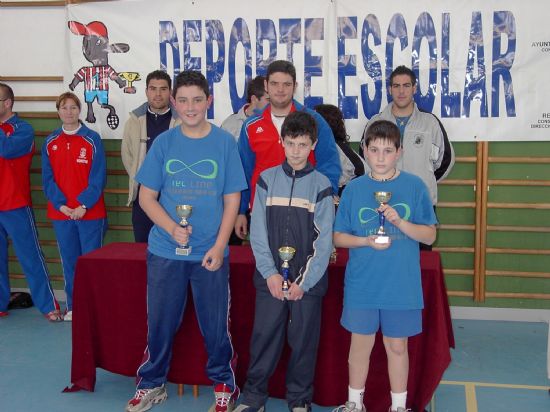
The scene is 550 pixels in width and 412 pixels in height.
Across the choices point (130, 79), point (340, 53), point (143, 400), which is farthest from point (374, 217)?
point (130, 79)

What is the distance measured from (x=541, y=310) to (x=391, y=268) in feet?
8.40

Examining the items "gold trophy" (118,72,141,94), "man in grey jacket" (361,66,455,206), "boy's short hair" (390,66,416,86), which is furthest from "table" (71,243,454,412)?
"gold trophy" (118,72,141,94)

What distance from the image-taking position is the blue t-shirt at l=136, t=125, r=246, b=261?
290cm

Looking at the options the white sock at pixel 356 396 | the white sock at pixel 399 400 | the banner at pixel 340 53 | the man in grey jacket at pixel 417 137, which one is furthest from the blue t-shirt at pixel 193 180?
the banner at pixel 340 53

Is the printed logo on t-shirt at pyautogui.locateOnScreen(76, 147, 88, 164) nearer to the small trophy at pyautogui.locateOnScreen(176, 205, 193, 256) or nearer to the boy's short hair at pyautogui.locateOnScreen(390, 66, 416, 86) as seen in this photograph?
the small trophy at pyautogui.locateOnScreen(176, 205, 193, 256)

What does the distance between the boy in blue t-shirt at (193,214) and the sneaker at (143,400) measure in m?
0.31

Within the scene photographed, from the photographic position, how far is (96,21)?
16.6ft

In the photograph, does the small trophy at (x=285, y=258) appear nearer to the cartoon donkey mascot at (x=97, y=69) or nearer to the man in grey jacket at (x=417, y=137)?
the man in grey jacket at (x=417, y=137)

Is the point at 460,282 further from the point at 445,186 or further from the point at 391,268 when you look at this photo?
the point at 391,268

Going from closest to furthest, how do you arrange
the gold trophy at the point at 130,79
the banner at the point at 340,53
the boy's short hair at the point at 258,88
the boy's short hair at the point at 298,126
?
the boy's short hair at the point at 298,126, the boy's short hair at the point at 258,88, the banner at the point at 340,53, the gold trophy at the point at 130,79

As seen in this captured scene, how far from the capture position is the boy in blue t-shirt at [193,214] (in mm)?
2898

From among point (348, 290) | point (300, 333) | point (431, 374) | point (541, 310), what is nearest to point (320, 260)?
point (348, 290)

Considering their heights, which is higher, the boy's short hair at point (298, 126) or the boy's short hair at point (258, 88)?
the boy's short hair at point (258, 88)

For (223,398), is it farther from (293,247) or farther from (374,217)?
(374,217)
